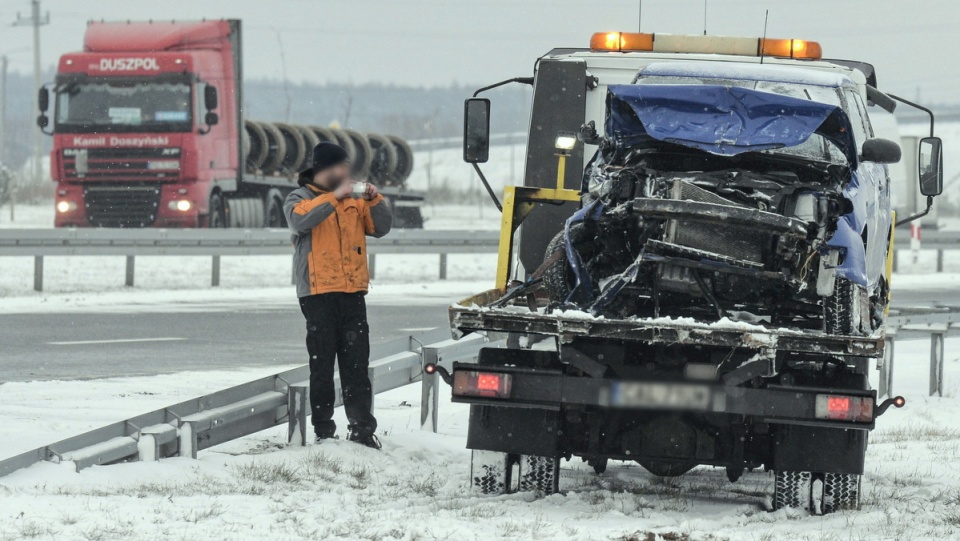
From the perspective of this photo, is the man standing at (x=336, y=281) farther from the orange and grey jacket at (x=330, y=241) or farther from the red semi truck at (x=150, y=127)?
the red semi truck at (x=150, y=127)

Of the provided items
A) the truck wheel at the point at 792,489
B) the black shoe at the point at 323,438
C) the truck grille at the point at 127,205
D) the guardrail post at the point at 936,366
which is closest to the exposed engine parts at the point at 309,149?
the truck grille at the point at 127,205

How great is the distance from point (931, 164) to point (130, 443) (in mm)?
5259

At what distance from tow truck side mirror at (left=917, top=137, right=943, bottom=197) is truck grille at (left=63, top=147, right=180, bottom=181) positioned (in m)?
19.9

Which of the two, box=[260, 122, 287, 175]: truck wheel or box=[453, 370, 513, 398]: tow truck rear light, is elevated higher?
box=[260, 122, 287, 175]: truck wheel

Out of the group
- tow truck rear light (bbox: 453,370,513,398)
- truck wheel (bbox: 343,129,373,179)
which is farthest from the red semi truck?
tow truck rear light (bbox: 453,370,513,398)

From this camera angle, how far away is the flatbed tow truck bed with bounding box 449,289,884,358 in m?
6.22

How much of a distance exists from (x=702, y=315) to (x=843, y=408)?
0.87 m

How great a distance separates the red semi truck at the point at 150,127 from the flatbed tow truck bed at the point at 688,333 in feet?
70.1

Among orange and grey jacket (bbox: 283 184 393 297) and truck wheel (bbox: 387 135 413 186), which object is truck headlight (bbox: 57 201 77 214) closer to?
truck wheel (bbox: 387 135 413 186)

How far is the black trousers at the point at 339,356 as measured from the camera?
8.13 meters

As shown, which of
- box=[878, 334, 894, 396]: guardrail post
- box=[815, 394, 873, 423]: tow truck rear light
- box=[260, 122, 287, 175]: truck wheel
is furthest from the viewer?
box=[260, 122, 287, 175]: truck wheel

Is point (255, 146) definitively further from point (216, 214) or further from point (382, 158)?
point (382, 158)

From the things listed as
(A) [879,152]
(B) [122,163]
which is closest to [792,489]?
(A) [879,152]

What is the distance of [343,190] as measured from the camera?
8.09 m
